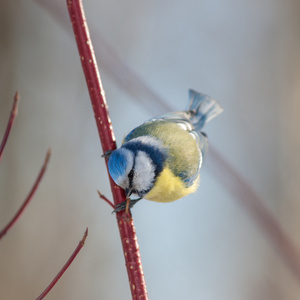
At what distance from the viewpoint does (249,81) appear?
8.80ft

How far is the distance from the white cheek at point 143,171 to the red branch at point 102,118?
344mm

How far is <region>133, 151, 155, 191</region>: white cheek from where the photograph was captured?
3.64ft

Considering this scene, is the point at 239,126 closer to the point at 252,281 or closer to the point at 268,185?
the point at 268,185

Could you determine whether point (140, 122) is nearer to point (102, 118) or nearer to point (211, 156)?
point (211, 156)

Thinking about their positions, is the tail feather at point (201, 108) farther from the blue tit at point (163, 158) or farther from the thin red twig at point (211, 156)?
the thin red twig at point (211, 156)

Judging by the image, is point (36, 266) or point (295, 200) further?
point (295, 200)

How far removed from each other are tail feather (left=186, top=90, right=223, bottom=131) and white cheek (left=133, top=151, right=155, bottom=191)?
396mm

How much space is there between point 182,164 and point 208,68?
5.05ft

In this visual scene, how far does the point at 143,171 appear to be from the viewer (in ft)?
3.77

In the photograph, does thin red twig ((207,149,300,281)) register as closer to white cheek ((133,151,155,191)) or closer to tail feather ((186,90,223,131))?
white cheek ((133,151,155,191))

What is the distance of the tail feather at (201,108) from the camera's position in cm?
152

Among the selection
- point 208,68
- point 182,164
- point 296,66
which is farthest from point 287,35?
point 182,164

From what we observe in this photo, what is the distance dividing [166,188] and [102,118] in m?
0.47

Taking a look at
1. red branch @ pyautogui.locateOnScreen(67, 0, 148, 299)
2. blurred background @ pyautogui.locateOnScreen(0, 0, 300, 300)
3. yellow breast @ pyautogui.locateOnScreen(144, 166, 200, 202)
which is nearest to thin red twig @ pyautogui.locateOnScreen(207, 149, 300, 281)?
yellow breast @ pyautogui.locateOnScreen(144, 166, 200, 202)
